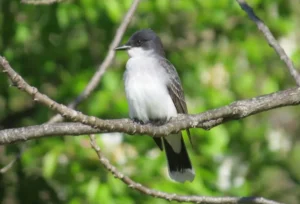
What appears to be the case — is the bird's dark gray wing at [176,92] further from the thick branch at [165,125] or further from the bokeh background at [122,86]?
the thick branch at [165,125]

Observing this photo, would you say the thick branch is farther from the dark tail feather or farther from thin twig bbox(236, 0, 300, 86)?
the dark tail feather

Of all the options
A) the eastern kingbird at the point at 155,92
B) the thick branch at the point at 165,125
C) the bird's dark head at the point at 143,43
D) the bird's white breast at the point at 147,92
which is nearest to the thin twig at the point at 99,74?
the eastern kingbird at the point at 155,92

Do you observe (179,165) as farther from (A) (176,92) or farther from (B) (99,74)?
(B) (99,74)

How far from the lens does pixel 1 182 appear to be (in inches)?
190

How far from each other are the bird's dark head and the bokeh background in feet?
1.08

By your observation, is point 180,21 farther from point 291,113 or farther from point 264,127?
point 291,113

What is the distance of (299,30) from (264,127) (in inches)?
67.4

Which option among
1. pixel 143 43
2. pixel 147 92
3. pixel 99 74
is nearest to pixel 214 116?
pixel 99 74

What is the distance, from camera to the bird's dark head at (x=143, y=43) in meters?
4.97

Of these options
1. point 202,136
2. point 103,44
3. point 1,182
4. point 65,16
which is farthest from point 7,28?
point 202,136

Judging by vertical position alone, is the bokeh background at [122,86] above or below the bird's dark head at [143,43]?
below

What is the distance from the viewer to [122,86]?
571 cm

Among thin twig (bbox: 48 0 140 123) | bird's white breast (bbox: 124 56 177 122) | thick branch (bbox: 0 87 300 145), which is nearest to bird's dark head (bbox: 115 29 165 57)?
bird's white breast (bbox: 124 56 177 122)

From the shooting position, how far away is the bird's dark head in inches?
196
